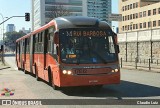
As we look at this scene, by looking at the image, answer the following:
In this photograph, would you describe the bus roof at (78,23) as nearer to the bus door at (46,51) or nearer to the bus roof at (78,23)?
the bus roof at (78,23)

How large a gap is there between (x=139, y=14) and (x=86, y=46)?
94469mm

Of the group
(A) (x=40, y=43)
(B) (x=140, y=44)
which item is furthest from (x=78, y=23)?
(B) (x=140, y=44)

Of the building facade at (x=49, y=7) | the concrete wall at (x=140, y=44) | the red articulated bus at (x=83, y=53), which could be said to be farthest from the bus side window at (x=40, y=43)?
the building facade at (x=49, y=7)

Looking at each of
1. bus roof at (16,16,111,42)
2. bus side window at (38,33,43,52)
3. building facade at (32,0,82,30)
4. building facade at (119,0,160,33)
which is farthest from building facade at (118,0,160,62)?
building facade at (32,0,82,30)

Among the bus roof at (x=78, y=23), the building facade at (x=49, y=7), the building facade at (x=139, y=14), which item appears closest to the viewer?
the bus roof at (x=78, y=23)

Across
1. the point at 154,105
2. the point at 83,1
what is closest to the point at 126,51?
the point at 154,105

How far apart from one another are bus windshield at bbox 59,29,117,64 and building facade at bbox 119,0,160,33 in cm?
8213

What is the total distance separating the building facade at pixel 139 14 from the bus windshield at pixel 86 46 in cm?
8213

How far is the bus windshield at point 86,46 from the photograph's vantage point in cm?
1370

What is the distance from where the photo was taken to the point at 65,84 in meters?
13.5

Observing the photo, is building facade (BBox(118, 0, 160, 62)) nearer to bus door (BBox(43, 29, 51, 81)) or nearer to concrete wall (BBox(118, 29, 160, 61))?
concrete wall (BBox(118, 29, 160, 61))

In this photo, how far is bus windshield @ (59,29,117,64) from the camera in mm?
13695

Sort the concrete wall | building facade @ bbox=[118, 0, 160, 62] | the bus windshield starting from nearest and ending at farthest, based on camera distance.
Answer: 1. the bus windshield
2. the concrete wall
3. building facade @ bbox=[118, 0, 160, 62]

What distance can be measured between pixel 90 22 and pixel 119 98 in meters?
3.49
